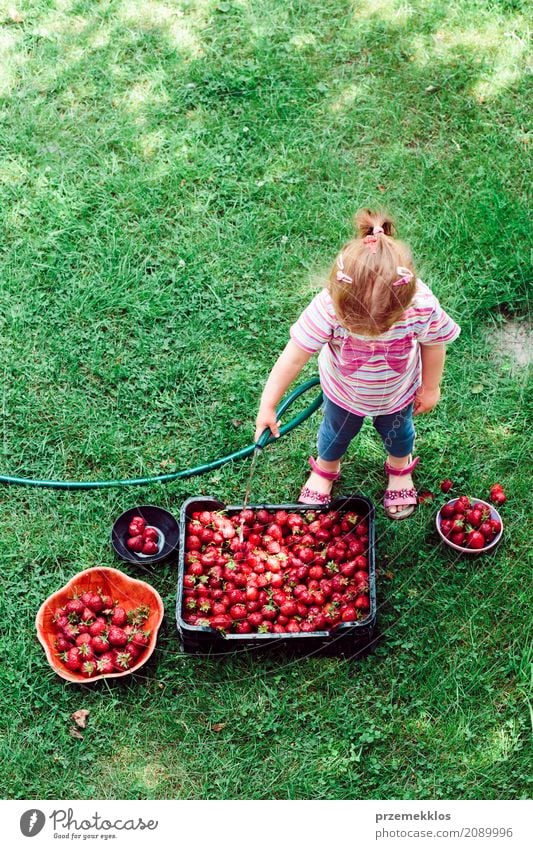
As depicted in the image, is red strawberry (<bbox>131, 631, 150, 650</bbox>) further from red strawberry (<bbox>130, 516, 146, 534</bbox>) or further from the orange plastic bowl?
red strawberry (<bbox>130, 516, 146, 534</bbox>)

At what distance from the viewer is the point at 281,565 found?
306 cm

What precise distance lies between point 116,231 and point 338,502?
1.74 m

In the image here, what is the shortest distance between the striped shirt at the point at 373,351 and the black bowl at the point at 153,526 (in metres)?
0.81

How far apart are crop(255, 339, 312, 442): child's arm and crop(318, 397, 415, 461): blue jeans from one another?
0.86 ft

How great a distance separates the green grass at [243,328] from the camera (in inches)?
116

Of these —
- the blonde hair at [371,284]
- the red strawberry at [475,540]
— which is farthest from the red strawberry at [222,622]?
the blonde hair at [371,284]

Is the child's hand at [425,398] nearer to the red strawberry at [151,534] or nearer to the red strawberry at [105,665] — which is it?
the red strawberry at [151,534]

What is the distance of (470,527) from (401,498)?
27cm

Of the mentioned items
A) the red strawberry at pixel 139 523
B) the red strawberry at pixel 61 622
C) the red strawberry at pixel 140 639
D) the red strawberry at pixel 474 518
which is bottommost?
the red strawberry at pixel 474 518

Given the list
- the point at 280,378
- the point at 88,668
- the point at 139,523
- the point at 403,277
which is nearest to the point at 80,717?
the point at 88,668

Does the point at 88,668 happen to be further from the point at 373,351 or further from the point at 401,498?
the point at 373,351

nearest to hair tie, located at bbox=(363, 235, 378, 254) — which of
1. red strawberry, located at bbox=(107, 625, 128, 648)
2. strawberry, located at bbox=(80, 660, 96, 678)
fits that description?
red strawberry, located at bbox=(107, 625, 128, 648)

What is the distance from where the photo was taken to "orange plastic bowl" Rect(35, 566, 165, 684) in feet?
9.69

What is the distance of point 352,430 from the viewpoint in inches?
121
